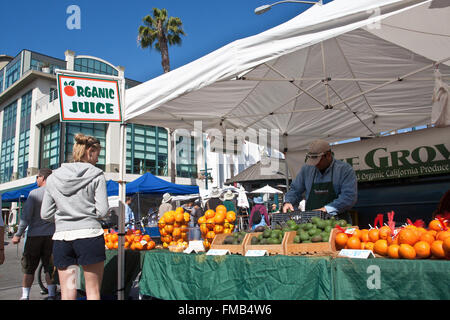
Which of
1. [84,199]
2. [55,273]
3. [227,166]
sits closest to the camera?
[84,199]

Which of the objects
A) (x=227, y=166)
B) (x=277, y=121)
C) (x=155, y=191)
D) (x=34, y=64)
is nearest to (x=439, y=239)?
(x=277, y=121)

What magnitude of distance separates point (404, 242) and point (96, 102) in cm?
293

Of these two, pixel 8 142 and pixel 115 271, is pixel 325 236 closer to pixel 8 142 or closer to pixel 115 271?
pixel 115 271

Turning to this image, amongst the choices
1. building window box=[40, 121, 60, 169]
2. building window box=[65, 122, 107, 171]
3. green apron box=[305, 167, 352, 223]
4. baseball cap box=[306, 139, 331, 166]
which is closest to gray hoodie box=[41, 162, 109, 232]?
baseball cap box=[306, 139, 331, 166]

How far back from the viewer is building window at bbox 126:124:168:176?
28984mm

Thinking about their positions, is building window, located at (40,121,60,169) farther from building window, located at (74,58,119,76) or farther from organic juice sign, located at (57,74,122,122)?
organic juice sign, located at (57,74,122,122)

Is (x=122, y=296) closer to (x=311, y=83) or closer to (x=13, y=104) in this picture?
(x=311, y=83)

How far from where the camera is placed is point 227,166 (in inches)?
1379

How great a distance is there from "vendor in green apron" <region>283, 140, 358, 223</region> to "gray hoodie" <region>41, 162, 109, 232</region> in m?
1.84

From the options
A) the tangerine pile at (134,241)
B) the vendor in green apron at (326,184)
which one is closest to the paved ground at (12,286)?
the tangerine pile at (134,241)

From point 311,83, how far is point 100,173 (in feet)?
12.5

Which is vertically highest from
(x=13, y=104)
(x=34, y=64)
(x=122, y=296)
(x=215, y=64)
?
(x=34, y=64)

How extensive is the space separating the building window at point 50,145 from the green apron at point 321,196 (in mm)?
26072

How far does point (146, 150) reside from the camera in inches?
1191
